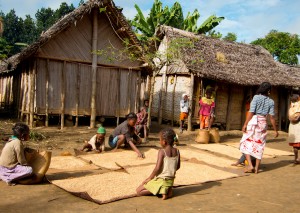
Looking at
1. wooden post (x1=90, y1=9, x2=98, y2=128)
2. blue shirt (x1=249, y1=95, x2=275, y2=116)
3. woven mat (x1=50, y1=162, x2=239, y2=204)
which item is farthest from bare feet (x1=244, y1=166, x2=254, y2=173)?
wooden post (x1=90, y1=9, x2=98, y2=128)

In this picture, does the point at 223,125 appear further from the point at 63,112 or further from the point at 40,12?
the point at 40,12

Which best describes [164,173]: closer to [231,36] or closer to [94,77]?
[94,77]

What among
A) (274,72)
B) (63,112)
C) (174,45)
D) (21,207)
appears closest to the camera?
(21,207)

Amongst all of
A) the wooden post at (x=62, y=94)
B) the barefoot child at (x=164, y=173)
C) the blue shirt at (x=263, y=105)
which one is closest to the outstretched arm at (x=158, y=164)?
the barefoot child at (x=164, y=173)

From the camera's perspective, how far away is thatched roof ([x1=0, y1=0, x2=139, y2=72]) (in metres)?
9.96

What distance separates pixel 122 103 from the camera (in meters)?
12.1

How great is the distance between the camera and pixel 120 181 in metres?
4.89

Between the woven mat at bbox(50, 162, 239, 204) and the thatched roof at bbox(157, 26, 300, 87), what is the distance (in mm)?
6983

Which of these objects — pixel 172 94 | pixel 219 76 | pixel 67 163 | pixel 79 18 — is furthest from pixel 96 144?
pixel 172 94

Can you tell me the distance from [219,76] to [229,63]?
5.81 ft

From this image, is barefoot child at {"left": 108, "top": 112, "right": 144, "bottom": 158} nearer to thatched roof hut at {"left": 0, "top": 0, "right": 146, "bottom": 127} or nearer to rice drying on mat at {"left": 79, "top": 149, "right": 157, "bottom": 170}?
rice drying on mat at {"left": 79, "top": 149, "right": 157, "bottom": 170}

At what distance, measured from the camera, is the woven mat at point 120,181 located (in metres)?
4.21

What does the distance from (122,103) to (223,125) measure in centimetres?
483

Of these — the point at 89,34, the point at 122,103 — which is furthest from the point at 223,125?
the point at 89,34
